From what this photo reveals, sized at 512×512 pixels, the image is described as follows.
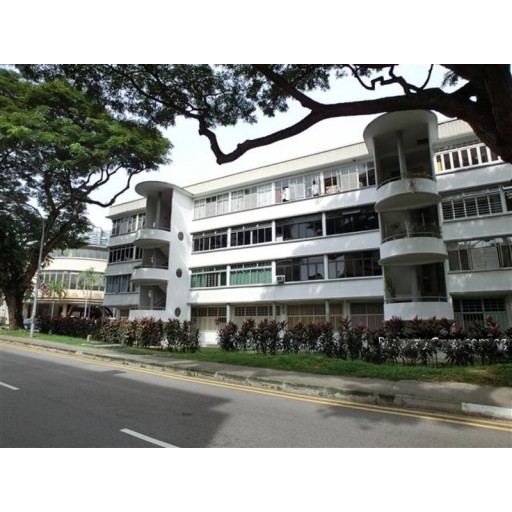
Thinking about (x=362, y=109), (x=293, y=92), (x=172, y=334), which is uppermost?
(x=293, y=92)

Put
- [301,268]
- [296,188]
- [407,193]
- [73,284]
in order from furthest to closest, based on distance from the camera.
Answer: [73,284], [296,188], [301,268], [407,193]

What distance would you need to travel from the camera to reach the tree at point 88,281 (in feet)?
193

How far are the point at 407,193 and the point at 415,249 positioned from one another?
281cm

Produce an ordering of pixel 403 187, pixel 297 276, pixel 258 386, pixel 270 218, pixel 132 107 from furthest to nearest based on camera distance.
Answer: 1. pixel 270 218
2. pixel 297 276
3. pixel 403 187
4. pixel 132 107
5. pixel 258 386

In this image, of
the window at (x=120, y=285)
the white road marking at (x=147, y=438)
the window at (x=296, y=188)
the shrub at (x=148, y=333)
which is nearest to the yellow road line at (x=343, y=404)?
the white road marking at (x=147, y=438)

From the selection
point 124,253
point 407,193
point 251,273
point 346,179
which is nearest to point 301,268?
point 251,273

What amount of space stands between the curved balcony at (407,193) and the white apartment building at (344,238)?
0.18ft

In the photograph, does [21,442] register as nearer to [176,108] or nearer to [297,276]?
[176,108]

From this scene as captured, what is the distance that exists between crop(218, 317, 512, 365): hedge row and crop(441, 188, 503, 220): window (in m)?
9.51

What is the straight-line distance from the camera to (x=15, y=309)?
2755 centimetres

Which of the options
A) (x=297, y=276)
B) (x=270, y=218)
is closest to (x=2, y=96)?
(x=270, y=218)

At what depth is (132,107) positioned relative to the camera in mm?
11750

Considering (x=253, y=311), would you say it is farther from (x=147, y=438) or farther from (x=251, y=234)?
(x=147, y=438)

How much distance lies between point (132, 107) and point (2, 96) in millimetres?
11287
